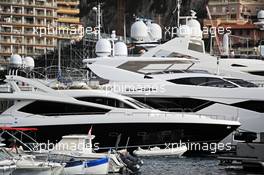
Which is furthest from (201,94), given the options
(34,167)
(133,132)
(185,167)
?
(34,167)

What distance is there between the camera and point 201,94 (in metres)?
35.7

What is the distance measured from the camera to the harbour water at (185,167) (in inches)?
1128

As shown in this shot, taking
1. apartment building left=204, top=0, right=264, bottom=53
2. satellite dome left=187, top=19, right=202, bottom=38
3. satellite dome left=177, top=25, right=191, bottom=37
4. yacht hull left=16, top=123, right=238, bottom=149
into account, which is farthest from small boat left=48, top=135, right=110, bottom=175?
apartment building left=204, top=0, right=264, bottom=53

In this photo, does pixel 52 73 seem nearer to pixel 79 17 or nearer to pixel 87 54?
pixel 87 54

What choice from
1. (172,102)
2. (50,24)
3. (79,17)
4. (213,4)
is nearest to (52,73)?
(172,102)

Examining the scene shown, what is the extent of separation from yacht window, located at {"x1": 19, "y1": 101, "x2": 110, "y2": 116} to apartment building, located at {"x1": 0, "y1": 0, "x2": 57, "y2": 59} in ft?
204

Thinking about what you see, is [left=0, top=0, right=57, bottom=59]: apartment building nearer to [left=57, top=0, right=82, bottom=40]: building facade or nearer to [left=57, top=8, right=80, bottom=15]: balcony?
[left=57, top=0, right=82, bottom=40]: building facade

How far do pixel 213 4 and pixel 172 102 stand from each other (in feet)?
251

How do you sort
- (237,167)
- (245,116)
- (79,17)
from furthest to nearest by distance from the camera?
1. (79,17)
2. (245,116)
3. (237,167)

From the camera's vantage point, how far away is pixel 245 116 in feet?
117

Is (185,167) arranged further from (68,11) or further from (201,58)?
(68,11)

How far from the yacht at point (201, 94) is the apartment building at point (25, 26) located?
60143 mm

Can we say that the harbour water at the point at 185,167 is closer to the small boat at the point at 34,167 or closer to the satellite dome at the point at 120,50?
the small boat at the point at 34,167

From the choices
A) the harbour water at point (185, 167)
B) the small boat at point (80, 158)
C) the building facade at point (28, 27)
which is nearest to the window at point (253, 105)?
the harbour water at point (185, 167)
